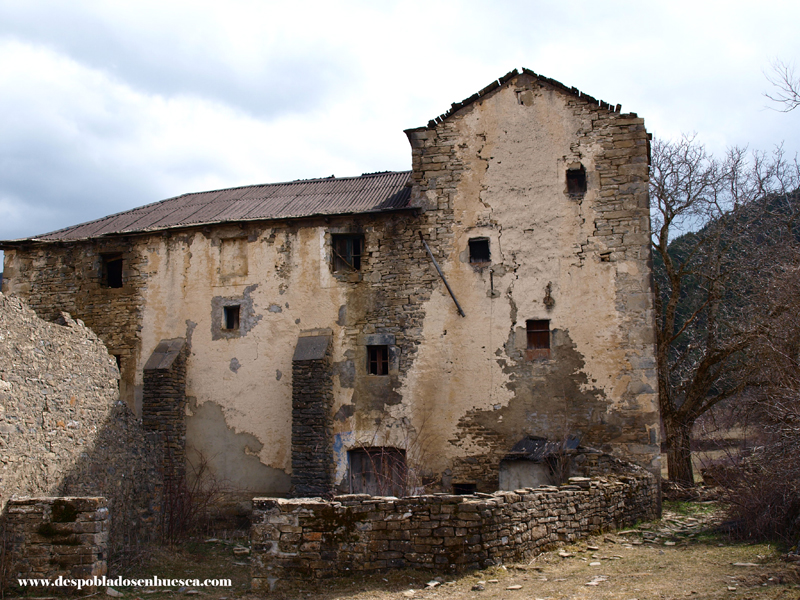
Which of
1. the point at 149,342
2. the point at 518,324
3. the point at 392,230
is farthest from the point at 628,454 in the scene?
the point at 149,342

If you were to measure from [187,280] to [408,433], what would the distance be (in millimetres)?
6679

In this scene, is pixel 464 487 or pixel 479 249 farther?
pixel 479 249

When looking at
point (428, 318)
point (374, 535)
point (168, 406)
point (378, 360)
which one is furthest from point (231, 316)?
point (374, 535)

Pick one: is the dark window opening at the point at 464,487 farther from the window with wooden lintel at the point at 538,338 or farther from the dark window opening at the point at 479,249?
the dark window opening at the point at 479,249

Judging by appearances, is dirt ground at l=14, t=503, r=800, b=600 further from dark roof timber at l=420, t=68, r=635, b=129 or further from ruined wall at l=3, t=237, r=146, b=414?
dark roof timber at l=420, t=68, r=635, b=129

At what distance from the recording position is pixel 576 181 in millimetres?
15555

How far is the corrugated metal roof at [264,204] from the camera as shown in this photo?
16922 mm

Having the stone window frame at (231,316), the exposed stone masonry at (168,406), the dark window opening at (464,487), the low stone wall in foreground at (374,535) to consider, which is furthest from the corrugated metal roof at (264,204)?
the low stone wall in foreground at (374,535)

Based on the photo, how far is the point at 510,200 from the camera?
15680 mm

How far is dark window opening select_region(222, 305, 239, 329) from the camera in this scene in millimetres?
16719

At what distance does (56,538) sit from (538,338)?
9.88 metres

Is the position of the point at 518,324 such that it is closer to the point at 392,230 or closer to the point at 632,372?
the point at 632,372

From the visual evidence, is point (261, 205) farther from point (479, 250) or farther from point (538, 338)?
point (538, 338)

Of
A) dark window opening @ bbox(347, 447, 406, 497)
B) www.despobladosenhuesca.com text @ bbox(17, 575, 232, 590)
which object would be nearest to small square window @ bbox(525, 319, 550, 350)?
dark window opening @ bbox(347, 447, 406, 497)
